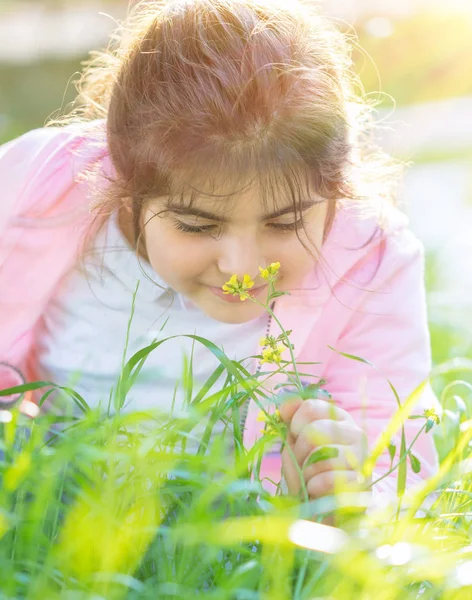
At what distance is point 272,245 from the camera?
163 centimetres

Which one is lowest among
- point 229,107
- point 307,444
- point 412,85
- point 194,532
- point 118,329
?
point 194,532

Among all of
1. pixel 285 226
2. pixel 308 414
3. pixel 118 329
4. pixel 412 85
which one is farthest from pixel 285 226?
pixel 412 85

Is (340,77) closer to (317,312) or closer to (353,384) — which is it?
(317,312)

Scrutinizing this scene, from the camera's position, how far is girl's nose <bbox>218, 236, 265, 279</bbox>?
61.7 inches

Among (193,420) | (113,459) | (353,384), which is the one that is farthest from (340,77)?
(113,459)

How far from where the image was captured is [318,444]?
4.40ft

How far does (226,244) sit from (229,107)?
9.2 inches

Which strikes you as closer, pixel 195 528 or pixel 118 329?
pixel 195 528

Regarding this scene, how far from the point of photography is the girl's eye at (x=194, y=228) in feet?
5.29

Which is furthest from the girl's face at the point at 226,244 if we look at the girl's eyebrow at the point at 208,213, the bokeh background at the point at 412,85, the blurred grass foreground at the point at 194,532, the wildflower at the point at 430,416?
the bokeh background at the point at 412,85

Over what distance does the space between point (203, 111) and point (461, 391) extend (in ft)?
3.90

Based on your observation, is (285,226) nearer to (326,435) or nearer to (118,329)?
(326,435)

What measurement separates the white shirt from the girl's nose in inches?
18.1

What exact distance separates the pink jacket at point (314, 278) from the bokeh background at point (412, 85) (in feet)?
2.32
